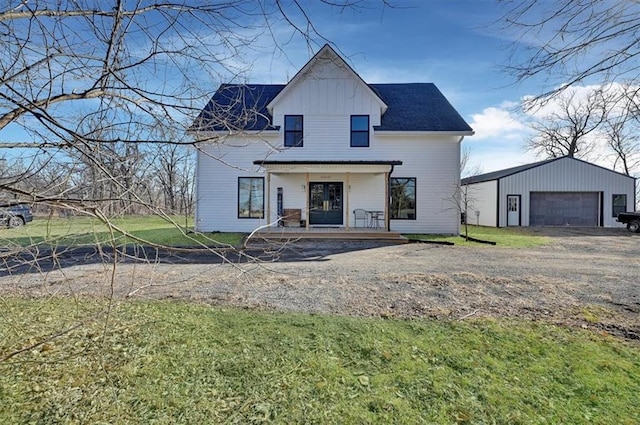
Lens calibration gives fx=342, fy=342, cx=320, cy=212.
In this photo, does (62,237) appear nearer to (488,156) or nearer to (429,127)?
(429,127)

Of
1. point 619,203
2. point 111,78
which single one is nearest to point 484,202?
point 619,203

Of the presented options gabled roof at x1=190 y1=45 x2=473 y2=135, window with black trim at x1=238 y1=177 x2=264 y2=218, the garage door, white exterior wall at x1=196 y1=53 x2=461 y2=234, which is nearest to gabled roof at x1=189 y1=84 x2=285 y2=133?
gabled roof at x1=190 y1=45 x2=473 y2=135

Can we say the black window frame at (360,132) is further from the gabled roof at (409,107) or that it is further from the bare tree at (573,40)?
the bare tree at (573,40)

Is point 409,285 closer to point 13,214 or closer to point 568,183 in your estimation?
point 13,214

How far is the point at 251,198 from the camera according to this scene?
1542cm

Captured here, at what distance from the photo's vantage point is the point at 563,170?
21.1m

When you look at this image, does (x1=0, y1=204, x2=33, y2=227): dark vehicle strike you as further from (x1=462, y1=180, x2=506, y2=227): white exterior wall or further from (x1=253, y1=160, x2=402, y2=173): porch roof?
(x1=462, y1=180, x2=506, y2=227): white exterior wall

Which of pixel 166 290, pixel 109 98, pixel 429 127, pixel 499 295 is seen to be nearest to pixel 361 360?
pixel 109 98

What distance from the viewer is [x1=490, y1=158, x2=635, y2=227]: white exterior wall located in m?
21.0

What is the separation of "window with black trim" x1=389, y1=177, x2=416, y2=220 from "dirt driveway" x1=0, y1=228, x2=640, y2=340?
576cm

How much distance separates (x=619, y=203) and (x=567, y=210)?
306cm

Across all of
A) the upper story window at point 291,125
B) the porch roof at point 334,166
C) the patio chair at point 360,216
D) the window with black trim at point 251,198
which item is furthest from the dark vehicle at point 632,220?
the window with black trim at point 251,198

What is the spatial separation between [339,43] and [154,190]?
6.02 feet

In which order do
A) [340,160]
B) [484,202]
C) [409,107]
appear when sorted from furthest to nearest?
[484,202], [409,107], [340,160]
